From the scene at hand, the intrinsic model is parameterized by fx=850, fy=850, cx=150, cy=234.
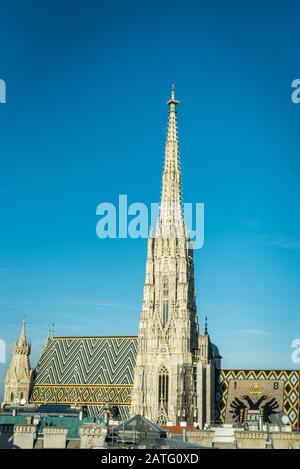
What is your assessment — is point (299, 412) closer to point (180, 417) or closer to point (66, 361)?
point (180, 417)

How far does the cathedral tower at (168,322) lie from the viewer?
11050 cm

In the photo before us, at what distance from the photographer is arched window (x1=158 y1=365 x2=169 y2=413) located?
11056 cm

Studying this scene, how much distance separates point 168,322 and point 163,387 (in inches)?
337

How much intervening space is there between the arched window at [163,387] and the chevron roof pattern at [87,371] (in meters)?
6.82

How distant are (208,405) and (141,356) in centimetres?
1134

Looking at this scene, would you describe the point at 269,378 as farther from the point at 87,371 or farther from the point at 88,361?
the point at 88,361

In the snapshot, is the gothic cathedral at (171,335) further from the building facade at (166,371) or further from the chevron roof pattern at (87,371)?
the chevron roof pattern at (87,371)

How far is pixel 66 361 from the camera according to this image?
5002 inches

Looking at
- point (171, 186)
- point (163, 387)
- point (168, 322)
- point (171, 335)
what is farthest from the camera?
point (171, 186)

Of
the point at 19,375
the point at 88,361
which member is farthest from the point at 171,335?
the point at 19,375

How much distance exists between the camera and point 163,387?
112 meters
